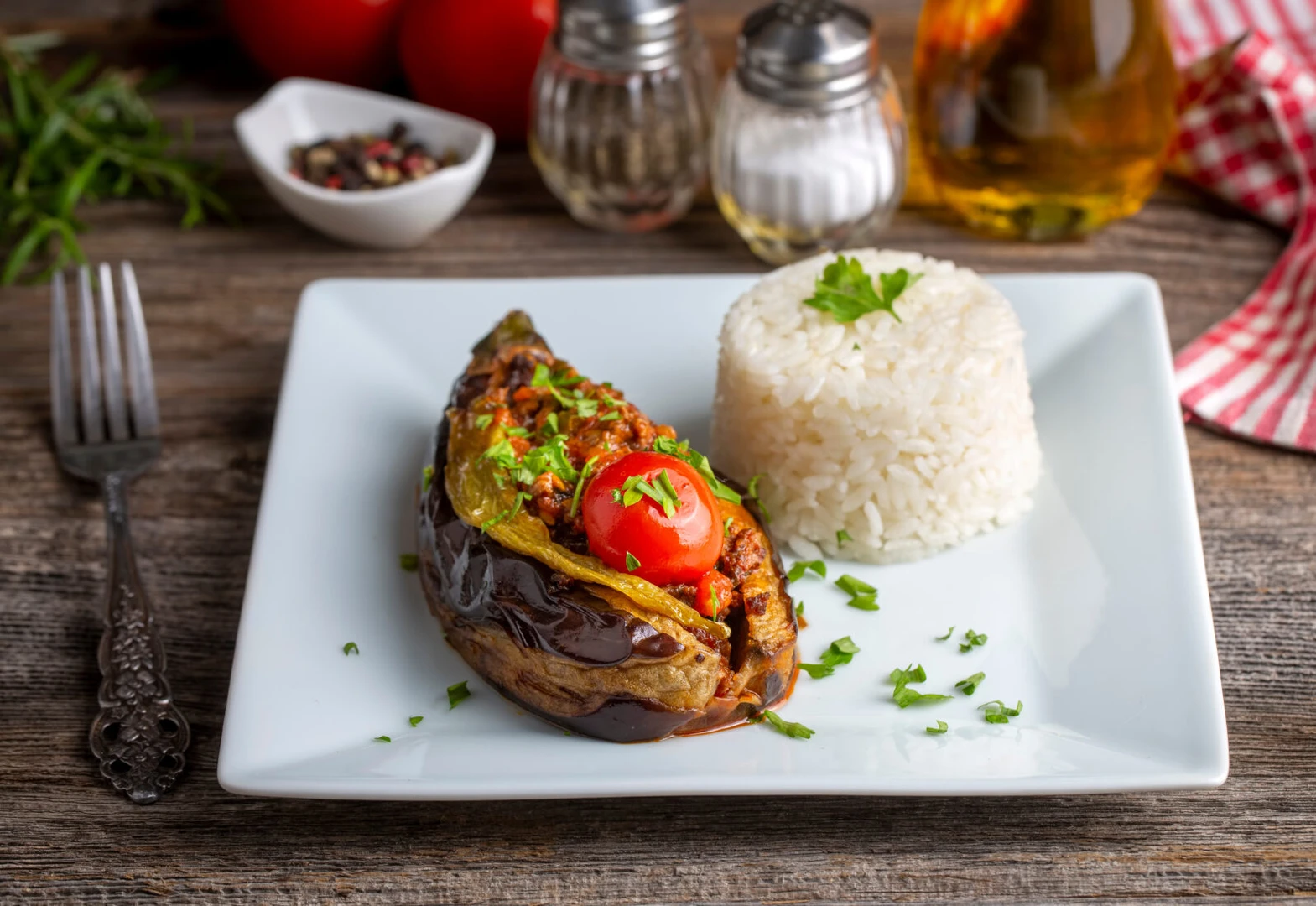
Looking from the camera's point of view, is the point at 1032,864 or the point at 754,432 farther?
the point at 754,432

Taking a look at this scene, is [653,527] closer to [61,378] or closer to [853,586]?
[853,586]

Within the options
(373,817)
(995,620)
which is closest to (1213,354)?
(995,620)

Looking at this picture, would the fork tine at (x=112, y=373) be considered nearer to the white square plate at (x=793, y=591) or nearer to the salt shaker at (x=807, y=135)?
the white square plate at (x=793, y=591)

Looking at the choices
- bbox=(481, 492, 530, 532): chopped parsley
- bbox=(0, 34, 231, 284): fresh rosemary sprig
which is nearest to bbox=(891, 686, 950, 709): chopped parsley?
bbox=(481, 492, 530, 532): chopped parsley

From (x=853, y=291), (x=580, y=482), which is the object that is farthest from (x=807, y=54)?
(x=580, y=482)

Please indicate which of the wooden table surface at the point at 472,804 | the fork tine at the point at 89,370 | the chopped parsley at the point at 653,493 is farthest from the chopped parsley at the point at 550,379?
the fork tine at the point at 89,370

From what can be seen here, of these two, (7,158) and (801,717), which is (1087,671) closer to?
(801,717)

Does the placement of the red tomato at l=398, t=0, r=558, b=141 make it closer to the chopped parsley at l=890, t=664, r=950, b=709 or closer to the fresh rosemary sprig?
the fresh rosemary sprig
